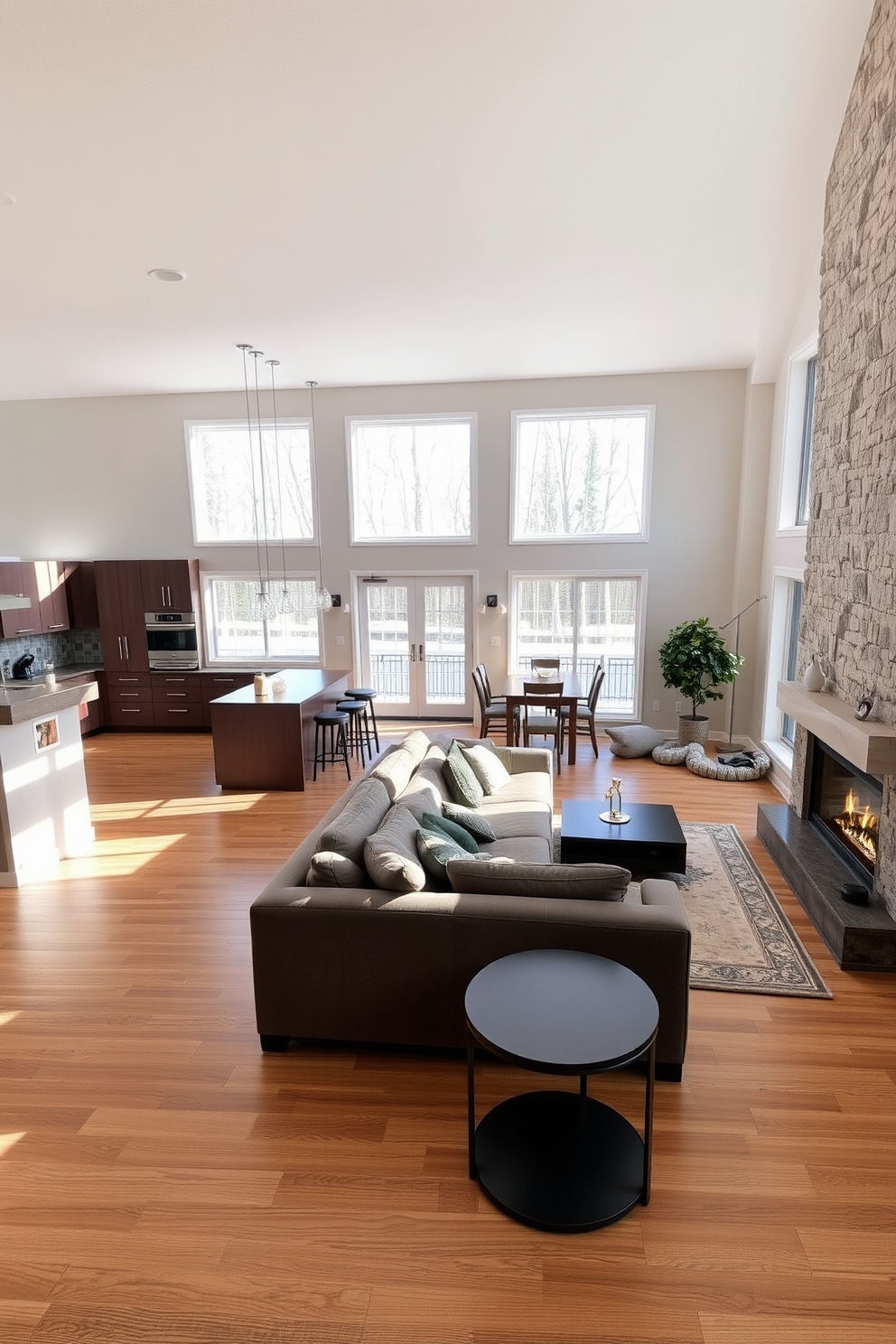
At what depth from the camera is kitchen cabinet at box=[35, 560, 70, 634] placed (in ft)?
28.7

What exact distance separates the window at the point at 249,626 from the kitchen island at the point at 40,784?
13.1 feet

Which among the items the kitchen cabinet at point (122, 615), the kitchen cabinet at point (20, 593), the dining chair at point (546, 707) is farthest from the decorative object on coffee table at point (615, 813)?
the kitchen cabinet at point (20, 593)

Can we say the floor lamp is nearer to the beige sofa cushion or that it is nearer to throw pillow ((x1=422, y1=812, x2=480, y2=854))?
throw pillow ((x1=422, y1=812, x2=480, y2=854))

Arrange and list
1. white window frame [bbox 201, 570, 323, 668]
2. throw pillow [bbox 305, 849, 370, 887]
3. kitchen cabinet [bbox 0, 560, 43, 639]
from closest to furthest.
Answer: throw pillow [bbox 305, 849, 370, 887] < kitchen cabinet [bbox 0, 560, 43, 639] < white window frame [bbox 201, 570, 323, 668]

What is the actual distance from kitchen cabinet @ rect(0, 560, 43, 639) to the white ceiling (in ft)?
8.06

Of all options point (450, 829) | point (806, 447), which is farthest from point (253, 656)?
point (806, 447)

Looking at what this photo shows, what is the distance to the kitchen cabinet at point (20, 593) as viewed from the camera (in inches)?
321

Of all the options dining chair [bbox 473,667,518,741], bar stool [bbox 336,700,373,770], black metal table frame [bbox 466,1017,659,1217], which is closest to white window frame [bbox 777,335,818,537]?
dining chair [bbox 473,667,518,741]

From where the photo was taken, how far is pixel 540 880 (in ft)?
10.6

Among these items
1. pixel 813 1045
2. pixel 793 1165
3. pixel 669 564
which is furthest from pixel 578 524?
pixel 793 1165

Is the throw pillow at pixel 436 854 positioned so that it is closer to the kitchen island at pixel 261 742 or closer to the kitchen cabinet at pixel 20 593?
the kitchen island at pixel 261 742

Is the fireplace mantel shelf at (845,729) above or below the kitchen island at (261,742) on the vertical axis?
above

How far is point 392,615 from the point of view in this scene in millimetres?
9406

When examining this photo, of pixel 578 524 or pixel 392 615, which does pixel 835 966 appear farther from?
pixel 392 615
